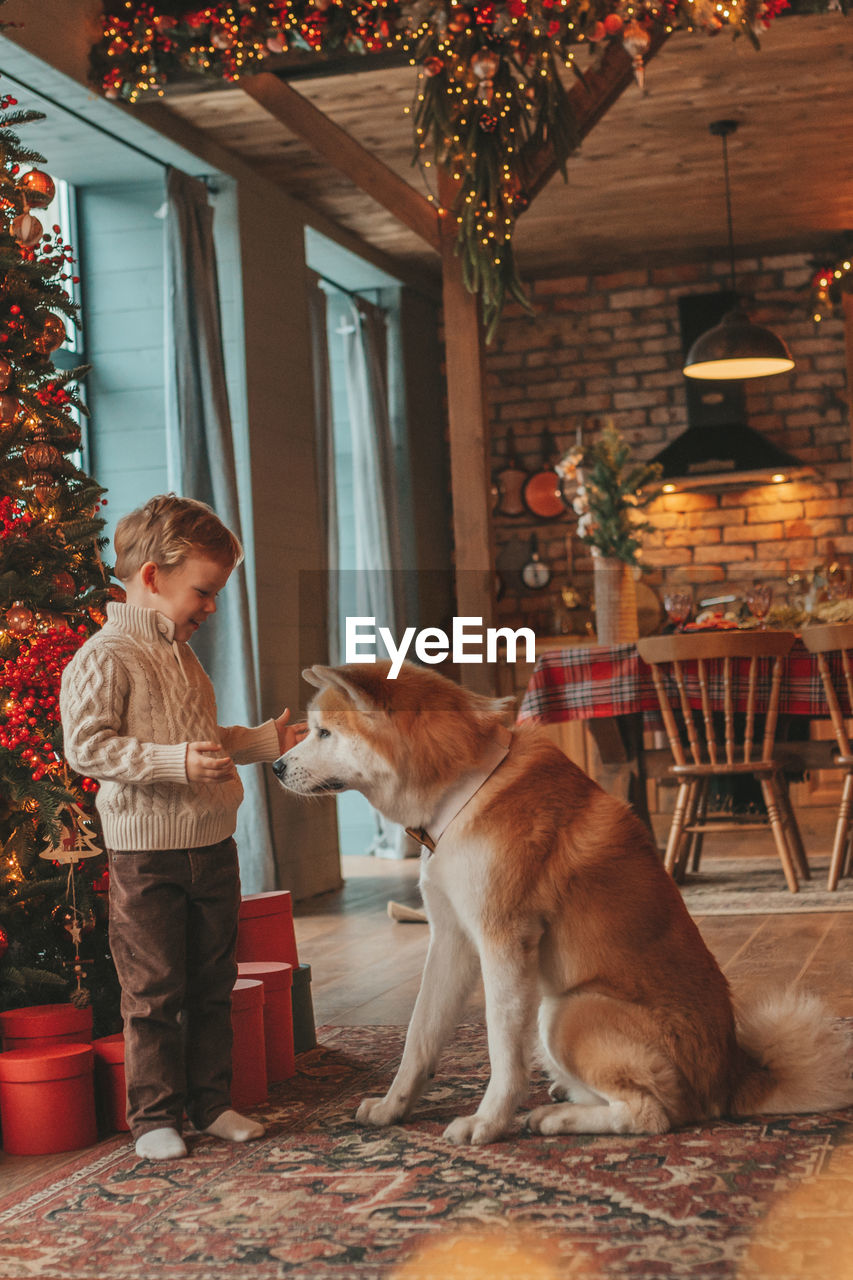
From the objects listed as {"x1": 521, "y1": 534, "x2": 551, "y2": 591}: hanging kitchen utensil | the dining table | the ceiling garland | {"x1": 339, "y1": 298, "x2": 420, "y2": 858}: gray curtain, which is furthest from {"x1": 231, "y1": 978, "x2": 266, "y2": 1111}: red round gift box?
{"x1": 521, "y1": 534, "x2": 551, "y2": 591}: hanging kitchen utensil

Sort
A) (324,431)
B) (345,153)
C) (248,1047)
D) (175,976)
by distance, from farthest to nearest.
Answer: (324,431) → (345,153) → (248,1047) → (175,976)

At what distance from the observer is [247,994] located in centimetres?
233

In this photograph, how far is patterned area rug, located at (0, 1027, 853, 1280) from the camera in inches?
61.1

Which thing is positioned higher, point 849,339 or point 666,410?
point 849,339

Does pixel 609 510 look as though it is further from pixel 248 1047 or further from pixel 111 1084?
pixel 111 1084

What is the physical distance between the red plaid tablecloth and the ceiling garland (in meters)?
1.13

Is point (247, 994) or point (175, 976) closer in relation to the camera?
point (175, 976)

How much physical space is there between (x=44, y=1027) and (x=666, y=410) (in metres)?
5.79

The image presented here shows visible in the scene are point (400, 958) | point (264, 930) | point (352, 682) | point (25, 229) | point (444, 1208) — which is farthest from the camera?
point (400, 958)

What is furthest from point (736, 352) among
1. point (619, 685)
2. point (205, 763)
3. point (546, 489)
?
point (205, 763)

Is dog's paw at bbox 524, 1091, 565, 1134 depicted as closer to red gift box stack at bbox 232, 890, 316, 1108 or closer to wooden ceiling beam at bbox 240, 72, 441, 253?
red gift box stack at bbox 232, 890, 316, 1108

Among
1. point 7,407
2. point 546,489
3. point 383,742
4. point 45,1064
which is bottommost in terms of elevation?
point 45,1064

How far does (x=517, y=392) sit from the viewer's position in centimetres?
752

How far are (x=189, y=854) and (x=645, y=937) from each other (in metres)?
0.73
